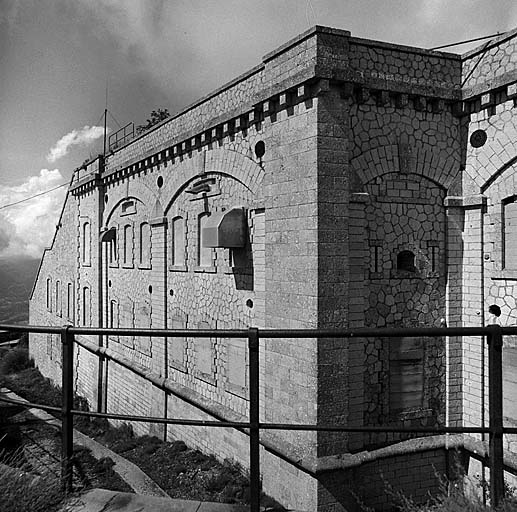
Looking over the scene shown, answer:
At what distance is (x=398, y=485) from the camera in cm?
830

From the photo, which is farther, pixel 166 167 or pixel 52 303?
pixel 52 303

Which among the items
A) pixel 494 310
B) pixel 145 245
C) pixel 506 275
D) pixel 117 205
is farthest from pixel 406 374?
pixel 117 205

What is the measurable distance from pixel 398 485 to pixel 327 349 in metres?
2.60

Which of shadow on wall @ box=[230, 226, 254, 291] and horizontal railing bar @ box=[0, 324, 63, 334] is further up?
shadow on wall @ box=[230, 226, 254, 291]

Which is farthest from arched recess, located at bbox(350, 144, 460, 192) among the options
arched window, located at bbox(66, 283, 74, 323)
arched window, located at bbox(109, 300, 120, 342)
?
arched window, located at bbox(66, 283, 74, 323)

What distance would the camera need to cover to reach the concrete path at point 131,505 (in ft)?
9.14

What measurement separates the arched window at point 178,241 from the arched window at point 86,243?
7.53 meters

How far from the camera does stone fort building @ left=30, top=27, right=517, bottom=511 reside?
7.74 metres

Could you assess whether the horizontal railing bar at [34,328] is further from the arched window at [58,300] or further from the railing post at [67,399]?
the arched window at [58,300]

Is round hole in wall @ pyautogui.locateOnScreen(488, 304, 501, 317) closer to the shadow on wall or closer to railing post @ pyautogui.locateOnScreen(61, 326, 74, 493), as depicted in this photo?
the shadow on wall

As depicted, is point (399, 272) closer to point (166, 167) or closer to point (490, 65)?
point (490, 65)

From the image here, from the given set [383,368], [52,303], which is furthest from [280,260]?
[52,303]

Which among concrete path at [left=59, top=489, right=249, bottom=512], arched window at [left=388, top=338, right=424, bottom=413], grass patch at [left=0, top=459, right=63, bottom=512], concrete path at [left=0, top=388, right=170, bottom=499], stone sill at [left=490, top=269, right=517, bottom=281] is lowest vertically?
concrete path at [left=0, top=388, right=170, bottom=499]

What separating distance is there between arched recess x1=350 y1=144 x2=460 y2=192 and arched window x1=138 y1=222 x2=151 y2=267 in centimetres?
733
